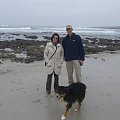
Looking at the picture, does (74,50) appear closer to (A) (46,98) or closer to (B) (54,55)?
(B) (54,55)

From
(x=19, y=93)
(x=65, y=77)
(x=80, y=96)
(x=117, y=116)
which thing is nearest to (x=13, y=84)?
(x=19, y=93)

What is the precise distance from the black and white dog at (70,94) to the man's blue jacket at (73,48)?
1086 mm

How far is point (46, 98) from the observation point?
8.05m

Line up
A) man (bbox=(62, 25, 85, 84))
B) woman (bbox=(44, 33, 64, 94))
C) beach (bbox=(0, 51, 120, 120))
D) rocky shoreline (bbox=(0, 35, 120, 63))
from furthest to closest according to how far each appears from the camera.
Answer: rocky shoreline (bbox=(0, 35, 120, 63)) < woman (bbox=(44, 33, 64, 94)) < man (bbox=(62, 25, 85, 84)) < beach (bbox=(0, 51, 120, 120))

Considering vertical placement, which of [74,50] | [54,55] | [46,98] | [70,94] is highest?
[74,50]

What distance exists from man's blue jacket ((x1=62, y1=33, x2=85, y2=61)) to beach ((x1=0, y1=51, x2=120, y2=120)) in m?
1.12

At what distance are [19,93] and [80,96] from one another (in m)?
2.37

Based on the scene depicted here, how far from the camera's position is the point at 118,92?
8586 mm

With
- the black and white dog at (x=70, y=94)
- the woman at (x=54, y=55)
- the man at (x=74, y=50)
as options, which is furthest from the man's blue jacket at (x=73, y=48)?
the black and white dog at (x=70, y=94)

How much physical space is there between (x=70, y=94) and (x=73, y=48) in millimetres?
1512

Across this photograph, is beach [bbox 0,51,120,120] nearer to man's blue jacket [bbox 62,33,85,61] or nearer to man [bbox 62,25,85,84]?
man [bbox 62,25,85,84]

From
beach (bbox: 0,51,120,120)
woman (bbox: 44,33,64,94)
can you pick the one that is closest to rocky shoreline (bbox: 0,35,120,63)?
beach (bbox: 0,51,120,120)

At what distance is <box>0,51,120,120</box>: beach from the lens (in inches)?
263

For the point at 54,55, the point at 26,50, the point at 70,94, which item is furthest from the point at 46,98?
the point at 26,50
